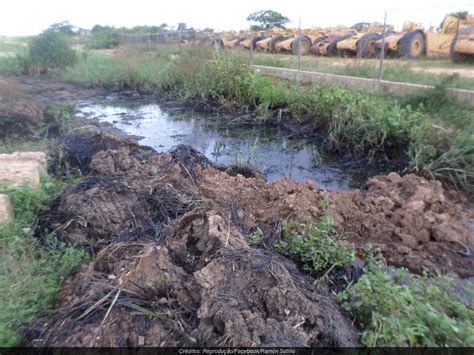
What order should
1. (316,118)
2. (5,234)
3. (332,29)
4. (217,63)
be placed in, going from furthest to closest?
(332,29) → (217,63) → (316,118) → (5,234)

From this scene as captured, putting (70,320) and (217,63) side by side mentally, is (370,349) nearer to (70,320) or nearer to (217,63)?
(70,320)

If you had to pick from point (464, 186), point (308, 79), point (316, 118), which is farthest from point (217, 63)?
point (464, 186)

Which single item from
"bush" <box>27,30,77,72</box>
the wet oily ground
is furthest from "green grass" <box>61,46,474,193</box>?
"bush" <box>27,30,77,72</box>

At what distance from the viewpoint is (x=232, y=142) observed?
778 centimetres

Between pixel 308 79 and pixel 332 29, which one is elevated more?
pixel 332 29

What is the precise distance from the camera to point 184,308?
242cm

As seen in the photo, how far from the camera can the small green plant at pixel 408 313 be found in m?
2.05

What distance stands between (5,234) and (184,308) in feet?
6.31

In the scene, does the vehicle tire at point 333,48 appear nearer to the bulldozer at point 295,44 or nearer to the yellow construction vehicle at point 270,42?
the bulldozer at point 295,44

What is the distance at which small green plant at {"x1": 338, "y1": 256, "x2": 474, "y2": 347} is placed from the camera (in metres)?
2.05

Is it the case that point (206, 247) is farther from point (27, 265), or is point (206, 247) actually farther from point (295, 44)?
point (295, 44)

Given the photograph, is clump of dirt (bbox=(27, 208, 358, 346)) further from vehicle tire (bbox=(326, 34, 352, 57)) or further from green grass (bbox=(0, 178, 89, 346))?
vehicle tire (bbox=(326, 34, 352, 57))

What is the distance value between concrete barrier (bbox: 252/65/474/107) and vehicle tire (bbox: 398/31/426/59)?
4.61 meters

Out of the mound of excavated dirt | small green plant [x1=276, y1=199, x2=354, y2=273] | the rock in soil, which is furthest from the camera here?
the rock in soil
